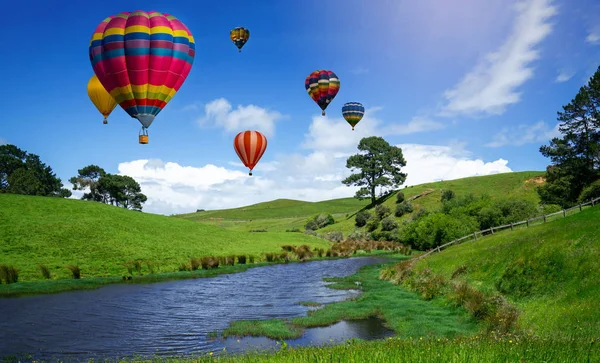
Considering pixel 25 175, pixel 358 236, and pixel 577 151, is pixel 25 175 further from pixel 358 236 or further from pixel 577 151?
pixel 577 151

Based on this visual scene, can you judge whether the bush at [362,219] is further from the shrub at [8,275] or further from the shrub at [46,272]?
the shrub at [8,275]

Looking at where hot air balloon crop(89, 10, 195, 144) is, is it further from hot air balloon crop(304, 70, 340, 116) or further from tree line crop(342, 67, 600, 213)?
tree line crop(342, 67, 600, 213)

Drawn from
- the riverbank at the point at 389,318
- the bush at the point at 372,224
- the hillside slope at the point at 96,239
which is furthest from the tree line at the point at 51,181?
the riverbank at the point at 389,318

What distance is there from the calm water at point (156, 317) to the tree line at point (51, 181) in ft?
302

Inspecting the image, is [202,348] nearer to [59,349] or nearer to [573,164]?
[59,349]

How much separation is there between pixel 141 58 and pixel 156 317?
1824 centimetres

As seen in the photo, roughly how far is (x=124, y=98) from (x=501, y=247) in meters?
30.1

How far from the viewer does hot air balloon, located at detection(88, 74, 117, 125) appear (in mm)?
43781

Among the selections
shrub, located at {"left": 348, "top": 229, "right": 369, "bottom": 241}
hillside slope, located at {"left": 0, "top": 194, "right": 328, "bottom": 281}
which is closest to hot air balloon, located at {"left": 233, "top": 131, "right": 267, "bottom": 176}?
hillside slope, located at {"left": 0, "top": 194, "right": 328, "bottom": 281}

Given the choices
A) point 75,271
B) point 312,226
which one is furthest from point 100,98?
point 312,226

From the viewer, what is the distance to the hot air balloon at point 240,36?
64.4 metres

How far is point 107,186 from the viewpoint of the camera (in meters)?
132

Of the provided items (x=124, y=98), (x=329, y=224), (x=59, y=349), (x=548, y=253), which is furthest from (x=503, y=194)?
(x=59, y=349)

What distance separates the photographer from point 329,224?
121 meters
